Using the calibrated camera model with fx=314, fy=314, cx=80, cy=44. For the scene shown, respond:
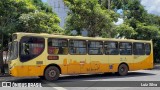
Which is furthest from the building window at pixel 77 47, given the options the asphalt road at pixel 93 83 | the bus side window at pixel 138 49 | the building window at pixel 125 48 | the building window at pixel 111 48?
the bus side window at pixel 138 49

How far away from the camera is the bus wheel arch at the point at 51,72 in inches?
687

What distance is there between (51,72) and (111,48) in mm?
4978

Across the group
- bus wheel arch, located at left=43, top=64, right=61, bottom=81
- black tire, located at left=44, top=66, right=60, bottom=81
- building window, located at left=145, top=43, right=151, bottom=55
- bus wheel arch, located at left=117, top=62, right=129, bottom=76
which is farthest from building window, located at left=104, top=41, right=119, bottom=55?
black tire, located at left=44, top=66, right=60, bottom=81

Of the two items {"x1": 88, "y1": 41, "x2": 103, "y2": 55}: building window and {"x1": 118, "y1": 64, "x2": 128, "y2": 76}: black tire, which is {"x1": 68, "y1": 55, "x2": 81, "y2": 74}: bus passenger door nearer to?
{"x1": 88, "y1": 41, "x2": 103, "y2": 55}: building window

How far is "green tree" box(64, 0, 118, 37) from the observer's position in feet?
86.6

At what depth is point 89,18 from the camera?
1053 inches

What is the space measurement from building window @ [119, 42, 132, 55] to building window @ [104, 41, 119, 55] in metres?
0.39

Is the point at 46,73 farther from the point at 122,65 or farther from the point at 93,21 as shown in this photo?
the point at 93,21

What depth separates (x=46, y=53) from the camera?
17406 mm

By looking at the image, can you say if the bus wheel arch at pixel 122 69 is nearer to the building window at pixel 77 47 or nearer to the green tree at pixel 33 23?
the building window at pixel 77 47

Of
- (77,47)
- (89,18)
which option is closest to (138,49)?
(77,47)

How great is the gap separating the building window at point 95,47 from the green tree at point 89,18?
6.68m

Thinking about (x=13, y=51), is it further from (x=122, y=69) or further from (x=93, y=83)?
(x=122, y=69)

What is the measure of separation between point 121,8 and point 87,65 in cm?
1950
